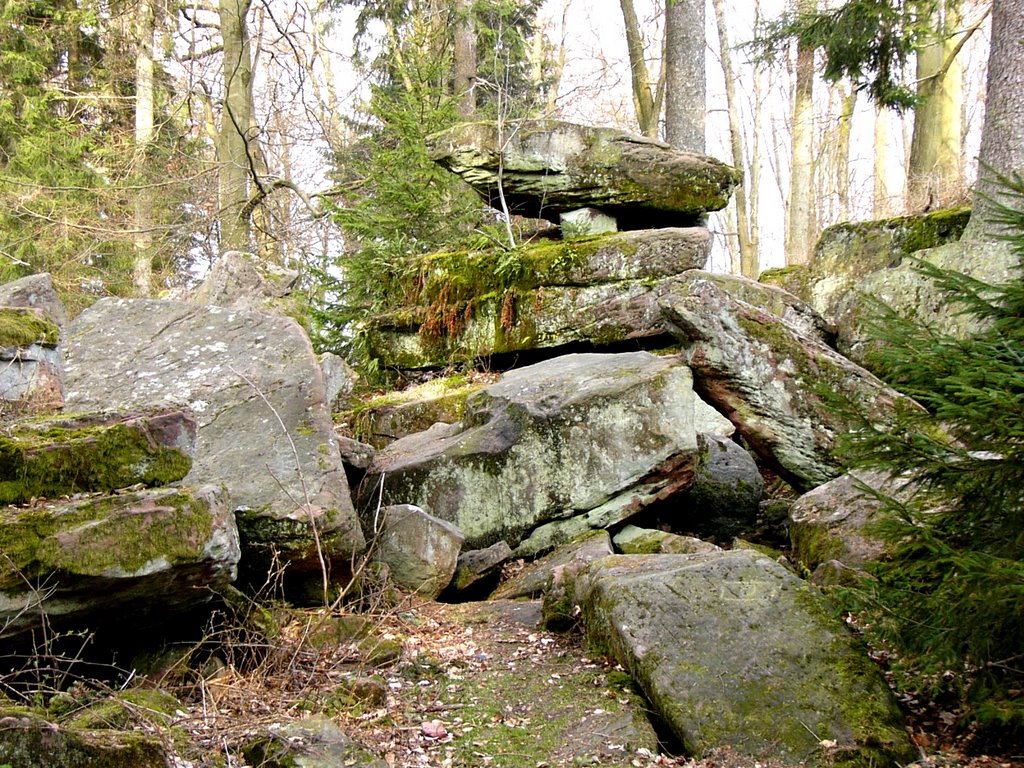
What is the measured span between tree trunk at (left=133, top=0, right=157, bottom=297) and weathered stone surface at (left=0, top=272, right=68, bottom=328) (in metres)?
7.71

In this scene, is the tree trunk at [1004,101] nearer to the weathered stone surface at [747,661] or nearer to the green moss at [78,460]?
the weathered stone surface at [747,661]

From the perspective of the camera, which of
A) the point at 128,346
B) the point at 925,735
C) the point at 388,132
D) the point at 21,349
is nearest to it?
the point at 925,735

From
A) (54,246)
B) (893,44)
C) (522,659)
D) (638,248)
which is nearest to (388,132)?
(638,248)

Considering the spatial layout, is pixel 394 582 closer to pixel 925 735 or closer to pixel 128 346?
pixel 128 346

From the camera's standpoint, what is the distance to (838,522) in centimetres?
528

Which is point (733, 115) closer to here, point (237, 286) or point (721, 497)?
point (237, 286)

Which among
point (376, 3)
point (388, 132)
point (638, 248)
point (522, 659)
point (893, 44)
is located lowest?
point (522, 659)

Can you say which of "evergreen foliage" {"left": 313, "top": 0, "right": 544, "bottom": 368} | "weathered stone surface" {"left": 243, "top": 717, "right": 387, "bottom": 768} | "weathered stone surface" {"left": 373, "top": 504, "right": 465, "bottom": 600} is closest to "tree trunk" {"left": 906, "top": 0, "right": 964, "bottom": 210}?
"evergreen foliage" {"left": 313, "top": 0, "right": 544, "bottom": 368}

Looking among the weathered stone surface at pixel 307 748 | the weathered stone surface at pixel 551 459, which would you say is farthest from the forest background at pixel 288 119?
the weathered stone surface at pixel 307 748

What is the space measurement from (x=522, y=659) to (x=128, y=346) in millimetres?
3608

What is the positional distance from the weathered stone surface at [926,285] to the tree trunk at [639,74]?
27.8 ft

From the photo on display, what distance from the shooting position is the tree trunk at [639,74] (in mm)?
16133

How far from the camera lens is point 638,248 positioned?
930cm

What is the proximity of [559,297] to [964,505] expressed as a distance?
6.16 m
